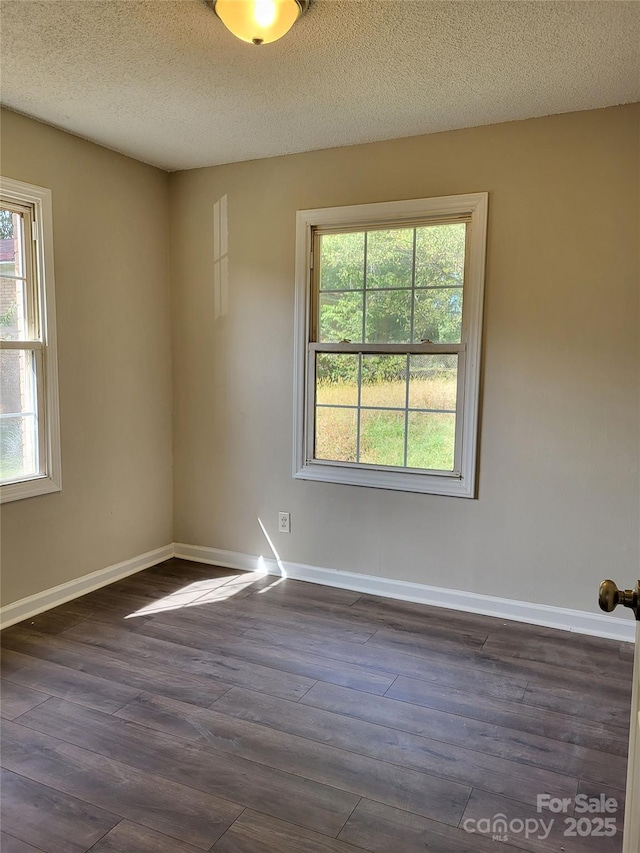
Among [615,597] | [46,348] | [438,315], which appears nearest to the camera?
[615,597]

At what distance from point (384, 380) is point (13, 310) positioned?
1.96 meters

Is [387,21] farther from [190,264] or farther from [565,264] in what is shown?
[190,264]

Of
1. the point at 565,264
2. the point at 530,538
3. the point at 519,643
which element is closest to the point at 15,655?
the point at 519,643

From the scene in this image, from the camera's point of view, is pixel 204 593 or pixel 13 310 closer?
pixel 13 310

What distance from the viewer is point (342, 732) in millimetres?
2107

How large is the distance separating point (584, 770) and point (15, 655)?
2340 mm

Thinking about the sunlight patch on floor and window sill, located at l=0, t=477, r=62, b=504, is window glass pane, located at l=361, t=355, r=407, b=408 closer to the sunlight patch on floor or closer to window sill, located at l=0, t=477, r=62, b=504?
the sunlight patch on floor

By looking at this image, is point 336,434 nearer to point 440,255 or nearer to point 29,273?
point 440,255

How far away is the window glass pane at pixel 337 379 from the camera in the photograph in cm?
337

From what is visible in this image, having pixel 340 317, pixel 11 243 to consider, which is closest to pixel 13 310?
pixel 11 243

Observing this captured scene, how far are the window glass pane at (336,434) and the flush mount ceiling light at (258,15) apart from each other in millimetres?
1922

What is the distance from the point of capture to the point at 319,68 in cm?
236

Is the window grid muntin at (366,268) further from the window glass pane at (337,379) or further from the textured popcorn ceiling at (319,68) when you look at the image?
the textured popcorn ceiling at (319,68)

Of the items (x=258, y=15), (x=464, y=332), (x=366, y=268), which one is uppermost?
(x=258, y=15)
